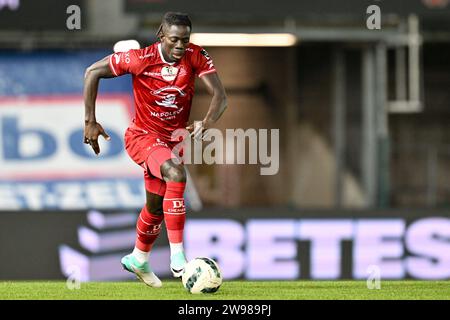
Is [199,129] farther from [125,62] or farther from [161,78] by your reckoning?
[125,62]

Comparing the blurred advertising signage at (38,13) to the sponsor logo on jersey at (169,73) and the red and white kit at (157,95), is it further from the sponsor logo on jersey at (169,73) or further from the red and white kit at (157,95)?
the sponsor logo on jersey at (169,73)

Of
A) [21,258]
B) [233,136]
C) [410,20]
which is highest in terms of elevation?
[410,20]

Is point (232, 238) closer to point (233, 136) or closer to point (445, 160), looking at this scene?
point (233, 136)

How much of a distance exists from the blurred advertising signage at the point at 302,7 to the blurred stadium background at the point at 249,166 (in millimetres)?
16

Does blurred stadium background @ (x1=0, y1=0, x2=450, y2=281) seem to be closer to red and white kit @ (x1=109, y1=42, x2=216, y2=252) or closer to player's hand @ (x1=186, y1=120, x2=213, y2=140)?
red and white kit @ (x1=109, y1=42, x2=216, y2=252)

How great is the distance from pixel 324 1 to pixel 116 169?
345cm

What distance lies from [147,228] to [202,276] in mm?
832

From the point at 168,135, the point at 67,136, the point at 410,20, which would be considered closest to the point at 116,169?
the point at 67,136

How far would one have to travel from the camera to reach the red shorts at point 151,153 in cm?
977

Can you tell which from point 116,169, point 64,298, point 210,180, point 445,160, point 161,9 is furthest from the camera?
point 445,160

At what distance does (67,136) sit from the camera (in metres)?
16.8

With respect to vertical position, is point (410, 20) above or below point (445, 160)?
above

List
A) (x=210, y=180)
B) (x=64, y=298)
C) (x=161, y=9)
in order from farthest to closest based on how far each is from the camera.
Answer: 1. (x=210, y=180)
2. (x=161, y=9)
3. (x=64, y=298)

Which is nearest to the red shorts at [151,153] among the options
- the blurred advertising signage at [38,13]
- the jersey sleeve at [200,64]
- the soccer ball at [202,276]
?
the jersey sleeve at [200,64]
